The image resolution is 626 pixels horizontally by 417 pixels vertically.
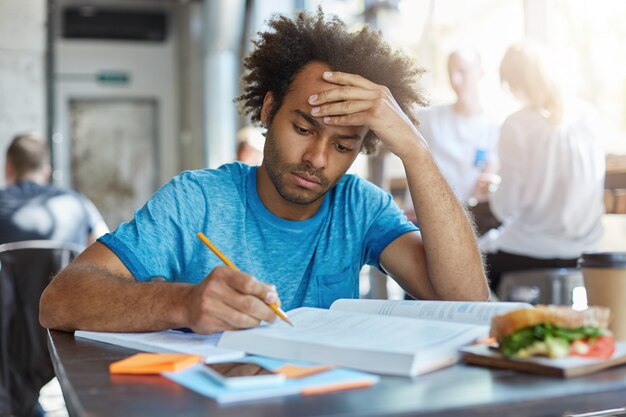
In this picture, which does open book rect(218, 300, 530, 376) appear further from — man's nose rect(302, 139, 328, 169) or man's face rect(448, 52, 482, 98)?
man's face rect(448, 52, 482, 98)

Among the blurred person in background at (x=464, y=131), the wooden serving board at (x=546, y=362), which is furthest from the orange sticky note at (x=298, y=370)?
the blurred person in background at (x=464, y=131)

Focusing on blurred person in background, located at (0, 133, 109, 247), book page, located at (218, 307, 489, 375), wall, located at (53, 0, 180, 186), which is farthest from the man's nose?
wall, located at (53, 0, 180, 186)

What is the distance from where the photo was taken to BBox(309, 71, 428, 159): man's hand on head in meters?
1.50

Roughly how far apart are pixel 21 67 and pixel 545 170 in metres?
4.55

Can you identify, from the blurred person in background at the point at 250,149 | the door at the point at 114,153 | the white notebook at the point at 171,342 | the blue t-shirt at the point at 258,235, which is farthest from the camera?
the door at the point at 114,153

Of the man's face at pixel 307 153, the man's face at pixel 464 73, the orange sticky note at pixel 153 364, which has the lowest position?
the orange sticky note at pixel 153 364

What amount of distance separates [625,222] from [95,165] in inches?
334

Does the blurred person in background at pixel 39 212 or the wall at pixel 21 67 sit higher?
the wall at pixel 21 67

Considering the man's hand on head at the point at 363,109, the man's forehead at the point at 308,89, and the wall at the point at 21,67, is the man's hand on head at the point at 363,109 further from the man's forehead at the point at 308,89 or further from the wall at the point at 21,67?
the wall at the point at 21,67

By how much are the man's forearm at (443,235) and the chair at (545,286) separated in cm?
148

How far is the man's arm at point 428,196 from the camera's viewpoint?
1.51 m

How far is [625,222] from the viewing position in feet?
12.0

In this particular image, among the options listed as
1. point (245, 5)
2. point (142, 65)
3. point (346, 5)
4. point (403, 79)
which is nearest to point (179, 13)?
point (142, 65)

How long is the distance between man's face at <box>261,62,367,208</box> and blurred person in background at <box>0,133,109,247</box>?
2.00 metres
